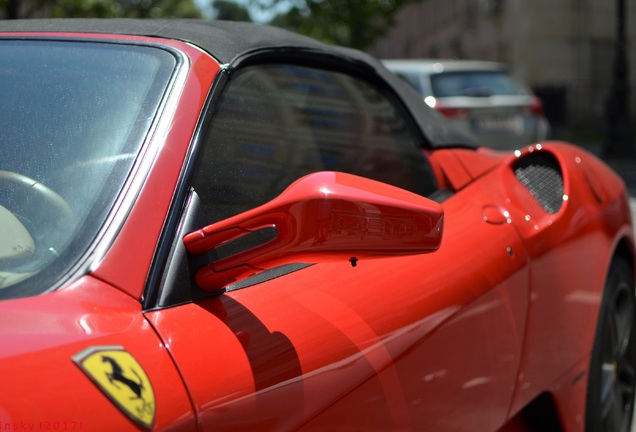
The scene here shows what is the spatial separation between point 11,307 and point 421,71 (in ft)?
40.0

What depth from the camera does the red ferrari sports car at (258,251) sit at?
1448 millimetres

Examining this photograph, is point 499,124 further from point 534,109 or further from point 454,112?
point 454,112

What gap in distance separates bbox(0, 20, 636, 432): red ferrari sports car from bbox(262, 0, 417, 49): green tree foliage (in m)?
26.6

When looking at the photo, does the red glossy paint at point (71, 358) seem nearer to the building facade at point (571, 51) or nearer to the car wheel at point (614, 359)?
the car wheel at point (614, 359)

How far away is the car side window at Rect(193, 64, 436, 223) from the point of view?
1984 millimetres

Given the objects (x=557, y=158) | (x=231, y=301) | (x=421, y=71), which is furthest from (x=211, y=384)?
(x=421, y=71)

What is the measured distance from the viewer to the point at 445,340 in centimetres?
207

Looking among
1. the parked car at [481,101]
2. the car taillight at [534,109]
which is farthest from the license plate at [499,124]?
the car taillight at [534,109]

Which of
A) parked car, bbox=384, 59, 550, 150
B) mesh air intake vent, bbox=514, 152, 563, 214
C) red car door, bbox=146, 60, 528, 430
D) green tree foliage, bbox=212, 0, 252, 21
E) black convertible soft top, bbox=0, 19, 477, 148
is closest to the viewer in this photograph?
red car door, bbox=146, 60, 528, 430

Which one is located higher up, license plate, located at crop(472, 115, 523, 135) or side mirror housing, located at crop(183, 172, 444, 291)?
side mirror housing, located at crop(183, 172, 444, 291)

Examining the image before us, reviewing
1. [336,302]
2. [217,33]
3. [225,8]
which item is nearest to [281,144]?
[217,33]

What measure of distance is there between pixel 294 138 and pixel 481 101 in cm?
1096

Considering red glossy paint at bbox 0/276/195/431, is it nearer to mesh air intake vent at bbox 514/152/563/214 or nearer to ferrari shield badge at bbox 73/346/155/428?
ferrari shield badge at bbox 73/346/155/428

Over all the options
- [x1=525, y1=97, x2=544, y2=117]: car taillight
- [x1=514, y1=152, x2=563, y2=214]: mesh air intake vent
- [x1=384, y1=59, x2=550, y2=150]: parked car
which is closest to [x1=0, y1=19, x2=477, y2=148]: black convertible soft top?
[x1=514, y1=152, x2=563, y2=214]: mesh air intake vent
